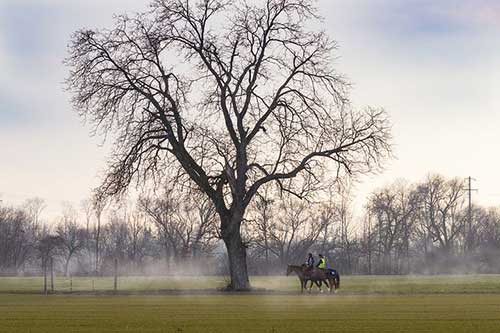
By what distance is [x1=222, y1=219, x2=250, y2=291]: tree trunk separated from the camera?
4975 centimetres

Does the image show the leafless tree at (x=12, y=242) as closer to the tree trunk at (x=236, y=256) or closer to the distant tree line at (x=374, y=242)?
the distant tree line at (x=374, y=242)

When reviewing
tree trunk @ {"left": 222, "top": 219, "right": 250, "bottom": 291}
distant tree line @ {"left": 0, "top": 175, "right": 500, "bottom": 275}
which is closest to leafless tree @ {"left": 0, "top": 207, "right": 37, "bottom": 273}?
distant tree line @ {"left": 0, "top": 175, "right": 500, "bottom": 275}

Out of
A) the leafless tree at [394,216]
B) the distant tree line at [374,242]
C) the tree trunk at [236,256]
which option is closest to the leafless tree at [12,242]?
the distant tree line at [374,242]

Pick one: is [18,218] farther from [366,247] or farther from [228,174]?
[228,174]

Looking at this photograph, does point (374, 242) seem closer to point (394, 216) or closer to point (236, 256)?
point (394, 216)

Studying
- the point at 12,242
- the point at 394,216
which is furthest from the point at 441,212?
the point at 12,242

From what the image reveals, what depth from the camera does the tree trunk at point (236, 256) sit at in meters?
49.8

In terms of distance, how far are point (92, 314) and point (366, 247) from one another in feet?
338

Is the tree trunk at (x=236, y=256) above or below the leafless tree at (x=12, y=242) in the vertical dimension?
below

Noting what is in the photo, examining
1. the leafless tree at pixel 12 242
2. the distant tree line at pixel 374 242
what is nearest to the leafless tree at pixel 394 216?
the distant tree line at pixel 374 242

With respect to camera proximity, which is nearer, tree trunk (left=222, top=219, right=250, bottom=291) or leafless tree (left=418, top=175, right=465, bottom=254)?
tree trunk (left=222, top=219, right=250, bottom=291)

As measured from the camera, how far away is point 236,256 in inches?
1980

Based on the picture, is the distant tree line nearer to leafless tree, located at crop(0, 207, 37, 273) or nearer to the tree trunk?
leafless tree, located at crop(0, 207, 37, 273)

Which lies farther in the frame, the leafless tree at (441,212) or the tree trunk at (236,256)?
the leafless tree at (441,212)
